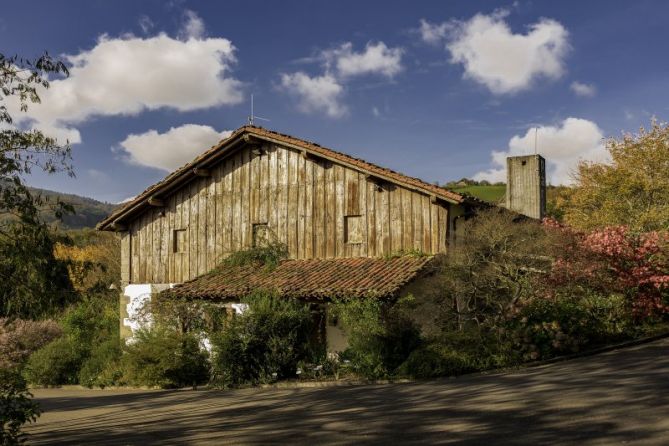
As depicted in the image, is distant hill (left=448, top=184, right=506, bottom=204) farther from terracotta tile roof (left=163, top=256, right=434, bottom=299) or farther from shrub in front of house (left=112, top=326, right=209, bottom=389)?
shrub in front of house (left=112, top=326, right=209, bottom=389)

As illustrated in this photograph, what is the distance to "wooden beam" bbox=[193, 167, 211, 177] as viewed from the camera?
21.4 metres

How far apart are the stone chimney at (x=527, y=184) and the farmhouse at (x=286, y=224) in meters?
7.54

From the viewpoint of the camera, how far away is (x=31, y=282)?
9.43m

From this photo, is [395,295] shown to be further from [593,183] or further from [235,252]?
[593,183]

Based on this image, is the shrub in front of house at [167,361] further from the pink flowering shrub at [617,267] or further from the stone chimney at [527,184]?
the stone chimney at [527,184]

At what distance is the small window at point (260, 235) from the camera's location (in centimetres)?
2059

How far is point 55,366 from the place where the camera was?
66.7 feet

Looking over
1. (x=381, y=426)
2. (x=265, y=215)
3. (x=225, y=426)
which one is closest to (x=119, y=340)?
(x=265, y=215)

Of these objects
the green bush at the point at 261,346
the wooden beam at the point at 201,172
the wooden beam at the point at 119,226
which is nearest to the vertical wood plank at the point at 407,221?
the green bush at the point at 261,346

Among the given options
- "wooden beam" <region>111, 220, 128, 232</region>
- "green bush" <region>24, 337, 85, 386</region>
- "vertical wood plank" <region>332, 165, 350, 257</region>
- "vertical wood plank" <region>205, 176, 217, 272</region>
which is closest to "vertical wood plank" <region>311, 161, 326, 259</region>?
"vertical wood plank" <region>332, 165, 350, 257</region>

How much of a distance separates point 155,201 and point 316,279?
8115mm

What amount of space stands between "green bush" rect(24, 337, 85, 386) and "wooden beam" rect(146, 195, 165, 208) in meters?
5.58

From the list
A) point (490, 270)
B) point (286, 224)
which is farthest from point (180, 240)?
point (490, 270)

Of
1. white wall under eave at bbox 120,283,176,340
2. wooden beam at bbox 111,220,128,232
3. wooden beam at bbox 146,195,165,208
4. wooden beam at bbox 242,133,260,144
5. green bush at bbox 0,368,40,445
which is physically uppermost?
wooden beam at bbox 242,133,260,144
